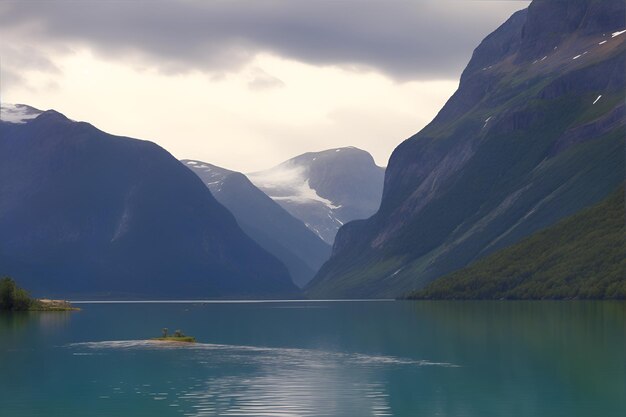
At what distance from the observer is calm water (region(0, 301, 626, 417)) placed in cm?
8050

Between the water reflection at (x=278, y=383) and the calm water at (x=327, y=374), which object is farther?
the calm water at (x=327, y=374)

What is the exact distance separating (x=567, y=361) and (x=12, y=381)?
53.3 metres

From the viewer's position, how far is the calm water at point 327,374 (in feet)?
264

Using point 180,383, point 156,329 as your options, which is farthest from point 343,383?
point 156,329

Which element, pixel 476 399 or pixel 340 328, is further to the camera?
pixel 340 328

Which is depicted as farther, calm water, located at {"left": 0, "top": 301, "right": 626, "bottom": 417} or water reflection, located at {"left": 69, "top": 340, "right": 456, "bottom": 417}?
calm water, located at {"left": 0, "top": 301, "right": 626, "bottom": 417}

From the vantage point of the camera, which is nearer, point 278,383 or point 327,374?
point 278,383

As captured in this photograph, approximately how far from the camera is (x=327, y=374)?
103812 mm

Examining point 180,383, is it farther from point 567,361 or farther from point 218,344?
point 218,344

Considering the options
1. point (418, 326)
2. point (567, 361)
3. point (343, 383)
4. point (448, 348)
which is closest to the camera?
point (343, 383)

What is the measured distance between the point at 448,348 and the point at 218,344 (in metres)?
32.9

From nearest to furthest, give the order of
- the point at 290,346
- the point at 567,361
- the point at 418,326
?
the point at 567,361 < the point at 290,346 < the point at 418,326

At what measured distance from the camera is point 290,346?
142 meters

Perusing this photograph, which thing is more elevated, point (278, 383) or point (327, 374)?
point (327, 374)
